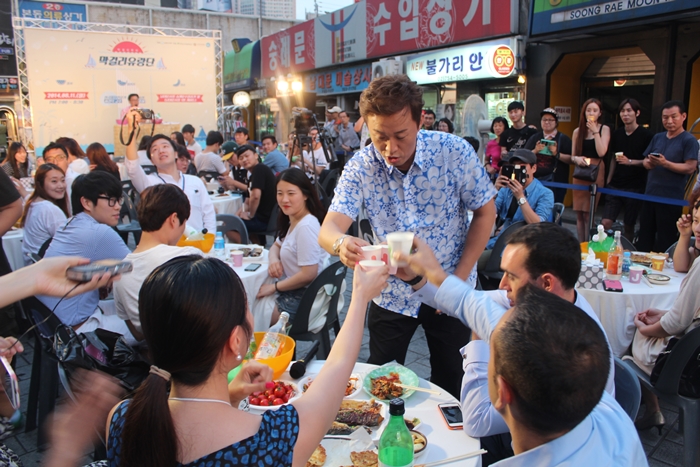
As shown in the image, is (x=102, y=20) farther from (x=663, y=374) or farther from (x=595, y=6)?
(x=663, y=374)

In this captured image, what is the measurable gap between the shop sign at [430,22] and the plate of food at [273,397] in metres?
9.71

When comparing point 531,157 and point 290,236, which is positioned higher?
point 531,157

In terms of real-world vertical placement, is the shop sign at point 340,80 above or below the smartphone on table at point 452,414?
above

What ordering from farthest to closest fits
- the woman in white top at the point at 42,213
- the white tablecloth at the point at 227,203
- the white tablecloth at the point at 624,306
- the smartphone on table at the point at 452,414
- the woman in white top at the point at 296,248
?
the white tablecloth at the point at 227,203
the woman in white top at the point at 42,213
the woman in white top at the point at 296,248
the white tablecloth at the point at 624,306
the smartphone on table at the point at 452,414

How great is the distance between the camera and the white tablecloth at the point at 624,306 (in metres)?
3.54

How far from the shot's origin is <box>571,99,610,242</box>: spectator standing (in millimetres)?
7070

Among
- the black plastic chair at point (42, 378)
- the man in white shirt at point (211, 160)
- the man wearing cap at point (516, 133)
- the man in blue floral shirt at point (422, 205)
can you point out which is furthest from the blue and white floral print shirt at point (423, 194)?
the man in white shirt at point (211, 160)

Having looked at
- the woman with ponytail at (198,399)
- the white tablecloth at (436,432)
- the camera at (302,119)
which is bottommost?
the white tablecloth at (436,432)

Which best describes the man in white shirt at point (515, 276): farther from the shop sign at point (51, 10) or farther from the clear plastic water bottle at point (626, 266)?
the shop sign at point (51, 10)

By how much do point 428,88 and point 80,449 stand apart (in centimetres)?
1249

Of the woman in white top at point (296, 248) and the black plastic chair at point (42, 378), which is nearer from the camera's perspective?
the black plastic chair at point (42, 378)

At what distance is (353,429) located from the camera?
1977 millimetres

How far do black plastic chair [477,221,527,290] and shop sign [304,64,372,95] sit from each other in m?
10.3

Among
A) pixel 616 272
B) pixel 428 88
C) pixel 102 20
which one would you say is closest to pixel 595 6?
pixel 428 88
